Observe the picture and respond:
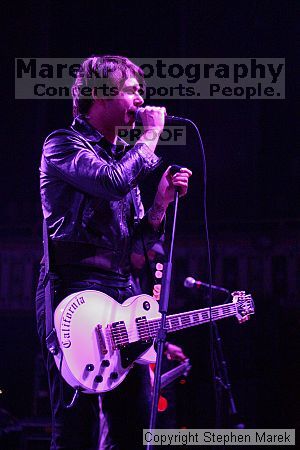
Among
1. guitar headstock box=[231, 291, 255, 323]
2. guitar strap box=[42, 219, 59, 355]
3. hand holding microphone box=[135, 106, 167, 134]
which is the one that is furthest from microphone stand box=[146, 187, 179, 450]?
guitar headstock box=[231, 291, 255, 323]

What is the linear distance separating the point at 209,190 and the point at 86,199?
481 cm

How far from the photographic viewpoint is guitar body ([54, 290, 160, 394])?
1.97 metres

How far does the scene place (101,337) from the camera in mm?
2072

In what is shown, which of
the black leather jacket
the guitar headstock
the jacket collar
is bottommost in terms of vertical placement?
the guitar headstock

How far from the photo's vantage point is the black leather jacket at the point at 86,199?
209 centimetres

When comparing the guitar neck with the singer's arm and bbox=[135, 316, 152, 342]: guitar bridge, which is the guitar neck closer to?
bbox=[135, 316, 152, 342]: guitar bridge

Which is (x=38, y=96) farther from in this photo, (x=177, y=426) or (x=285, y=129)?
(x=177, y=426)

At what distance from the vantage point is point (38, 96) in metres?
6.96

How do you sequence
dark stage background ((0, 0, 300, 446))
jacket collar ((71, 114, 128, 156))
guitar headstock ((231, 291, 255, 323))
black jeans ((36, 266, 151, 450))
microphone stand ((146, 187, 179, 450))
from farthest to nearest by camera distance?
dark stage background ((0, 0, 300, 446)) → guitar headstock ((231, 291, 255, 323)) → jacket collar ((71, 114, 128, 156)) → black jeans ((36, 266, 151, 450)) → microphone stand ((146, 187, 179, 450))

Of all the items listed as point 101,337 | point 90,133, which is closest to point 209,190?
point 90,133

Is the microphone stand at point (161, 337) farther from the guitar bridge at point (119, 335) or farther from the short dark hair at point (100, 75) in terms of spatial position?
the short dark hair at point (100, 75)

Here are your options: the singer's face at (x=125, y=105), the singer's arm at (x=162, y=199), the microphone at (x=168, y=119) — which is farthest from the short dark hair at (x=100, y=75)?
the singer's arm at (x=162, y=199)

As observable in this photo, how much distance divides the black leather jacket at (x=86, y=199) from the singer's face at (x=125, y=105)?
20 centimetres

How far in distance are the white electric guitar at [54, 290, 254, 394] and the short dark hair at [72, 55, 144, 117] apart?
97cm
